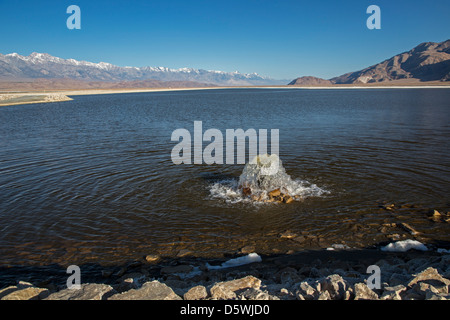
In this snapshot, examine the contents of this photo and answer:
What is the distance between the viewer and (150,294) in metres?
5.54

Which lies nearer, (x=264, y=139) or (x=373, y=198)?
(x=373, y=198)

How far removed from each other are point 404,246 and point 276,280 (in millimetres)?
4336

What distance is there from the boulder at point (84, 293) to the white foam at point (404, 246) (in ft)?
24.8

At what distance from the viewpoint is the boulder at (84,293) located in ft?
18.1

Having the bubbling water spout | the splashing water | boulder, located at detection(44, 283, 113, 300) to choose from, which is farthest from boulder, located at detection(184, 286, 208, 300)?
the bubbling water spout

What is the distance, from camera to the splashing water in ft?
41.3

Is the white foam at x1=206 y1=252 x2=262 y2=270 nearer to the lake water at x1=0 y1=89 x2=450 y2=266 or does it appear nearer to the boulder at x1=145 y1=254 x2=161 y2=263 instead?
the lake water at x1=0 y1=89 x2=450 y2=266

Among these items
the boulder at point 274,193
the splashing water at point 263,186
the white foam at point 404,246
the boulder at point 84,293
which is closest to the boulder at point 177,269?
the boulder at point 84,293

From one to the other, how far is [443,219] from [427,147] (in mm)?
12058

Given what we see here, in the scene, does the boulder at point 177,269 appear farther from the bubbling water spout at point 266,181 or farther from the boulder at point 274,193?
the boulder at point 274,193

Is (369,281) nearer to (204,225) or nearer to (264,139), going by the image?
(204,225)

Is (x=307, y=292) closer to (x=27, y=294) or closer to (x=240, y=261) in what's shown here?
(x=240, y=261)

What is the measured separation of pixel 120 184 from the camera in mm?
14094
